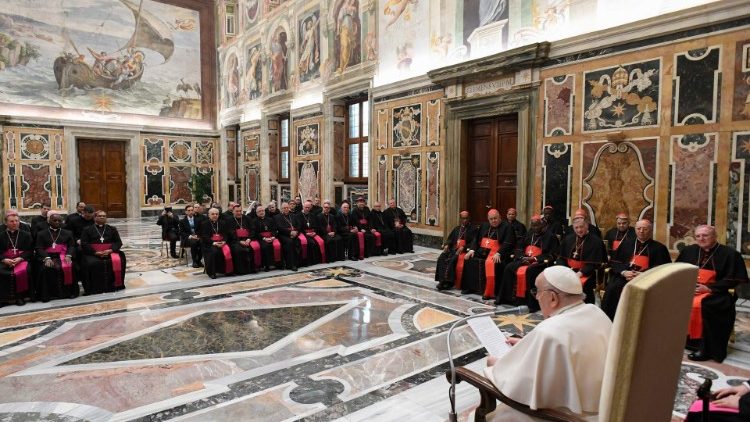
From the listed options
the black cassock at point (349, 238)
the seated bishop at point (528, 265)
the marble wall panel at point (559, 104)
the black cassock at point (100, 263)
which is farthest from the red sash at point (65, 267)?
the marble wall panel at point (559, 104)

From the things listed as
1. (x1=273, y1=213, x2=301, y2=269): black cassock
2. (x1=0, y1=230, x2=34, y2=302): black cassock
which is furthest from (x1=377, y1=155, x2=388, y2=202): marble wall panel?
(x1=0, y1=230, x2=34, y2=302): black cassock

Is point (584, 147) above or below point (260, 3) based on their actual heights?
below

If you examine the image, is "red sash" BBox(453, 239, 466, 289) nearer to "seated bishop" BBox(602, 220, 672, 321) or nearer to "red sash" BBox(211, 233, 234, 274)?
"seated bishop" BBox(602, 220, 672, 321)

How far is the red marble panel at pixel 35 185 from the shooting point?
15.8 meters

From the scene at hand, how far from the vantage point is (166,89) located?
1875 cm

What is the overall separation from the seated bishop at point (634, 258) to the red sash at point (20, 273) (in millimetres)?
7193

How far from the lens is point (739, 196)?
19.7ft

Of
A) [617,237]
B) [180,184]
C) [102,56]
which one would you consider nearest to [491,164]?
[617,237]

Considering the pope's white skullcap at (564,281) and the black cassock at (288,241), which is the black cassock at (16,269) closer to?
the black cassock at (288,241)

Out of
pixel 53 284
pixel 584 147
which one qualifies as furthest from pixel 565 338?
pixel 53 284

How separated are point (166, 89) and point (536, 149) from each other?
15767mm

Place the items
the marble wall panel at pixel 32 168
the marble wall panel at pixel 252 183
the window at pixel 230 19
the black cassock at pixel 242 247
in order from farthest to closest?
the window at pixel 230 19 → the marble wall panel at pixel 252 183 → the marble wall panel at pixel 32 168 → the black cassock at pixel 242 247

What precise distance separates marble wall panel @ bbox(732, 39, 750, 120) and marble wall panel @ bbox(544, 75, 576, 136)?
2185 millimetres

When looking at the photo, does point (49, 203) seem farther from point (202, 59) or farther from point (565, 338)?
point (565, 338)
